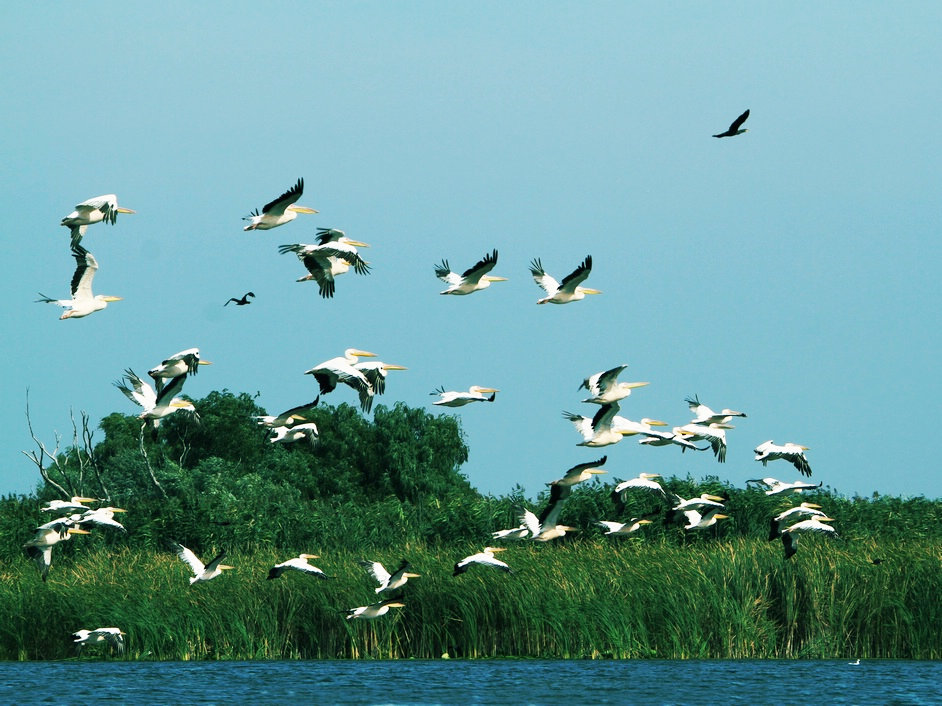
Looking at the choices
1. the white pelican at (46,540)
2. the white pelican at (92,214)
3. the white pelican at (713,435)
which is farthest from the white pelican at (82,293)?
the white pelican at (713,435)

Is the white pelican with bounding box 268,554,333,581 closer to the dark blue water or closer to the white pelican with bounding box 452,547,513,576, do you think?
the dark blue water

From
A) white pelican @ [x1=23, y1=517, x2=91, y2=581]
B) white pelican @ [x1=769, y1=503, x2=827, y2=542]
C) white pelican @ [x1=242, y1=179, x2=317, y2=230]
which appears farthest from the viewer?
white pelican @ [x1=23, y1=517, x2=91, y2=581]

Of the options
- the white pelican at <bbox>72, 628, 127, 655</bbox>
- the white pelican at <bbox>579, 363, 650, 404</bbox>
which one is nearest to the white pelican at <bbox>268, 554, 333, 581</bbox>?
the white pelican at <bbox>72, 628, 127, 655</bbox>

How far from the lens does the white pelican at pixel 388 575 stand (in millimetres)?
23791

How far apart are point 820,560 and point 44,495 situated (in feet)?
104

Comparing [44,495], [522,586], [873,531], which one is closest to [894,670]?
[522,586]

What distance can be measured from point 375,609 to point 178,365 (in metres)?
5.65

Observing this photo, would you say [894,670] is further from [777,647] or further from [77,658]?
[77,658]

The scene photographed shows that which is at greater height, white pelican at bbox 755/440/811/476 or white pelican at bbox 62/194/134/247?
white pelican at bbox 62/194/134/247

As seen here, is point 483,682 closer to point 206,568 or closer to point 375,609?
point 375,609

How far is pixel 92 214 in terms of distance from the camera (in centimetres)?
2166

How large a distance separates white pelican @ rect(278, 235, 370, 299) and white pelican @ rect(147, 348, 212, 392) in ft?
6.98

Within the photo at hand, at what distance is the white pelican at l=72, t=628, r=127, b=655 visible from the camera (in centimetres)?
2459

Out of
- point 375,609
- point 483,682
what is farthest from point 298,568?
point 483,682
